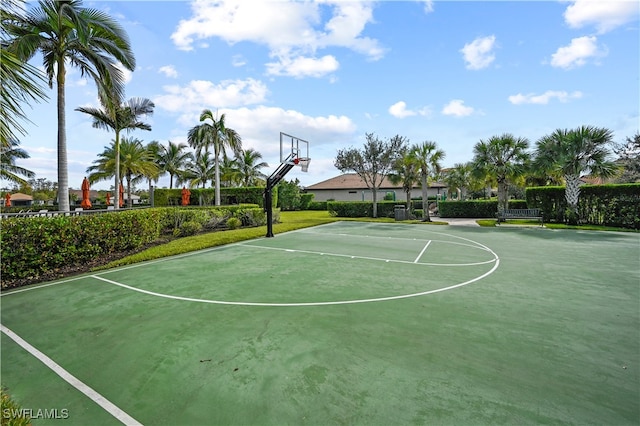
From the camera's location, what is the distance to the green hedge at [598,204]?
15684 mm

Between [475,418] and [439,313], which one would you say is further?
[439,313]

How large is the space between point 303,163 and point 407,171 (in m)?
10.4

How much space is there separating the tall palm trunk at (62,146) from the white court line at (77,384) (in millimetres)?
7073

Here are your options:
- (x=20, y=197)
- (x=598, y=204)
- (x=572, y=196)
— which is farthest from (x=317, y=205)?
(x=20, y=197)

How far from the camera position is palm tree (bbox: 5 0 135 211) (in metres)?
8.80

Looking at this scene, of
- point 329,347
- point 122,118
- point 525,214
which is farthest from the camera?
point 122,118

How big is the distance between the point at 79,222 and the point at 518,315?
10.4 metres

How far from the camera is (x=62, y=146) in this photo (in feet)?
31.0

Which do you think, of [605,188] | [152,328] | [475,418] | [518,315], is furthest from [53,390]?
[605,188]

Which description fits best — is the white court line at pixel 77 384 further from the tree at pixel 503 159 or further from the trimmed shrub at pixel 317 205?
the trimmed shrub at pixel 317 205

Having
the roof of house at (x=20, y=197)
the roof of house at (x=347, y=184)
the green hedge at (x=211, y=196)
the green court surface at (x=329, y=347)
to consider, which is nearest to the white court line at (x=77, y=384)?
the green court surface at (x=329, y=347)

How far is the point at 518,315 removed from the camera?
4605 mm

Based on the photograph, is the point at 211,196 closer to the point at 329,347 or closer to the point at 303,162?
the point at 303,162

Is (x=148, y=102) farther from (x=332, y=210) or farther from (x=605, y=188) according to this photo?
(x=605, y=188)
